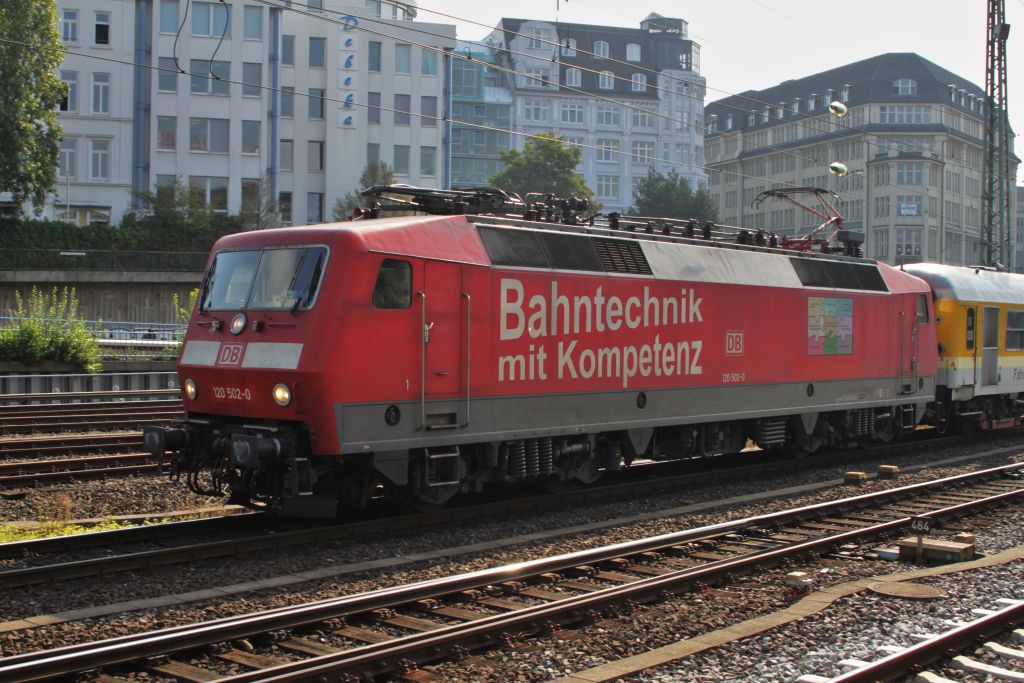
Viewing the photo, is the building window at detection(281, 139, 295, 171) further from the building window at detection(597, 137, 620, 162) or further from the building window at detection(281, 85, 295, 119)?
the building window at detection(597, 137, 620, 162)

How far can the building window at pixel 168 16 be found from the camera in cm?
5212

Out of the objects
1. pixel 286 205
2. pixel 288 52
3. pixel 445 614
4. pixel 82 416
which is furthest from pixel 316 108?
pixel 445 614

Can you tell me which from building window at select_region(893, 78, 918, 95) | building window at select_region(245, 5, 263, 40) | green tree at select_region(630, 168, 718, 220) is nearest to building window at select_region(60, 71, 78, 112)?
building window at select_region(245, 5, 263, 40)

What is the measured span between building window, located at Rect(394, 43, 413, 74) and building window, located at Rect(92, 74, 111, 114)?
15.1 m

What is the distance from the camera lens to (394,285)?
36.0 ft

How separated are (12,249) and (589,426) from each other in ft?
120

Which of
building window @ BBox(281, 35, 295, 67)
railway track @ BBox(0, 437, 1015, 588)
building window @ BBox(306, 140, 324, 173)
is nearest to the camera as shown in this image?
railway track @ BBox(0, 437, 1015, 588)

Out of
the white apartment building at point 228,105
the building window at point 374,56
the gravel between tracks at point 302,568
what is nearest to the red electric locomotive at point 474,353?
the gravel between tracks at point 302,568

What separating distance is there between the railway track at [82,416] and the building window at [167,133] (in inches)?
1302

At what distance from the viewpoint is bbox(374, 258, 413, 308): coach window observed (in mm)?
10805

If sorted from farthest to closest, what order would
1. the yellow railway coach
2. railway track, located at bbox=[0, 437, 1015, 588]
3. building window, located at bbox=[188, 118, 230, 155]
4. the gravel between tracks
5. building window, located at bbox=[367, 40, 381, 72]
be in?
1. building window, located at bbox=[367, 40, 381, 72]
2. building window, located at bbox=[188, 118, 230, 155]
3. the yellow railway coach
4. railway track, located at bbox=[0, 437, 1015, 588]
5. the gravel between tracks

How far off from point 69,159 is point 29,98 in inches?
357

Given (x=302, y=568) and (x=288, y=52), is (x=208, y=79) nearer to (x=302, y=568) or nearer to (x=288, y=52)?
(x=288, y=52)

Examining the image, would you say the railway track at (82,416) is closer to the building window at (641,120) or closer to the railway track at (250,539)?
the railway track at (250,539)
